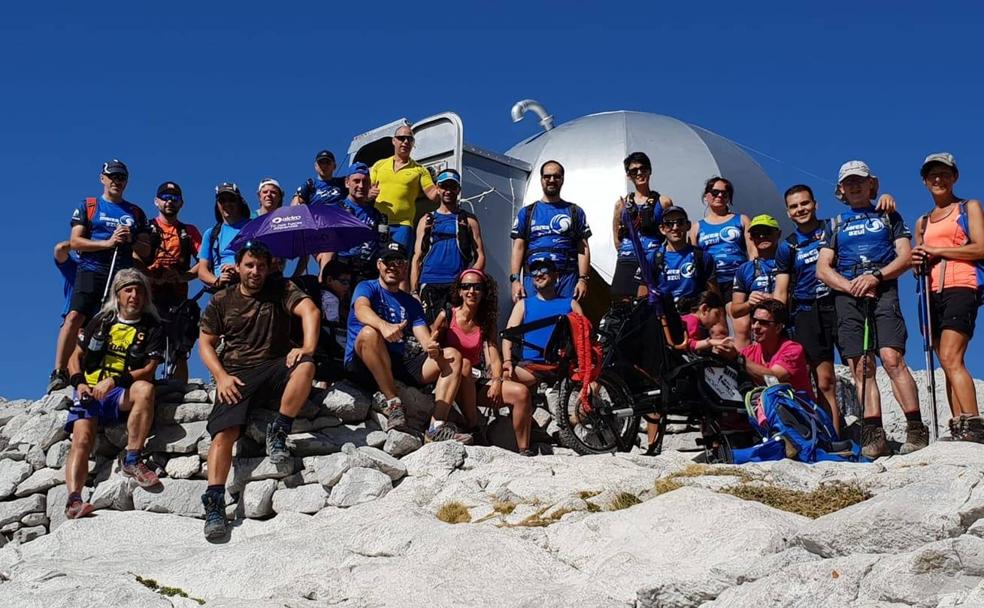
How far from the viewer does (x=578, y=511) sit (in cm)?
611

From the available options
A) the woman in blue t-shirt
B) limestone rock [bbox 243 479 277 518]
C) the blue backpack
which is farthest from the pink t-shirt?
limestone rock [bbox 243 479 277 518]

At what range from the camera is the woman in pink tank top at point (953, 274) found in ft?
24.9

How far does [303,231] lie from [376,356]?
1.55 m

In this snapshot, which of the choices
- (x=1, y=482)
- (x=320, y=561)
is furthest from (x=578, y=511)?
(x=1, y=482)

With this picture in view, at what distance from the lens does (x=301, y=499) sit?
778cm

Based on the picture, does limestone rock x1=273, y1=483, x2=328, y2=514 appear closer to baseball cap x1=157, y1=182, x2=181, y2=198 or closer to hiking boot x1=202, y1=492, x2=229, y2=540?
hiking boot x1=202, y1=492, x2=229, y2=540

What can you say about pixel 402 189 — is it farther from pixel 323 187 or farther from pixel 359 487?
pixel 359 487

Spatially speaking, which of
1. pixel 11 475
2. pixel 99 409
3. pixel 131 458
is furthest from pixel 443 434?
pixel 11 475

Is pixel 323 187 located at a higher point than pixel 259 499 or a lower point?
higher

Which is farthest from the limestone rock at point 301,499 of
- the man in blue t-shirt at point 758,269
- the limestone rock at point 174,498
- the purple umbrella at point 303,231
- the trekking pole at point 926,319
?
the trekking pole at point 926,319

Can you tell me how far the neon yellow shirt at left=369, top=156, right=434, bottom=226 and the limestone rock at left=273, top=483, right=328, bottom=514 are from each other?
3.48 metres

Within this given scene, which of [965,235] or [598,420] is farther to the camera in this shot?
[598,420]

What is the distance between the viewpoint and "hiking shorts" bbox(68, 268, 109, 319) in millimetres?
9570

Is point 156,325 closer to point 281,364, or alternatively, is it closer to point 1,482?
point 281,364
